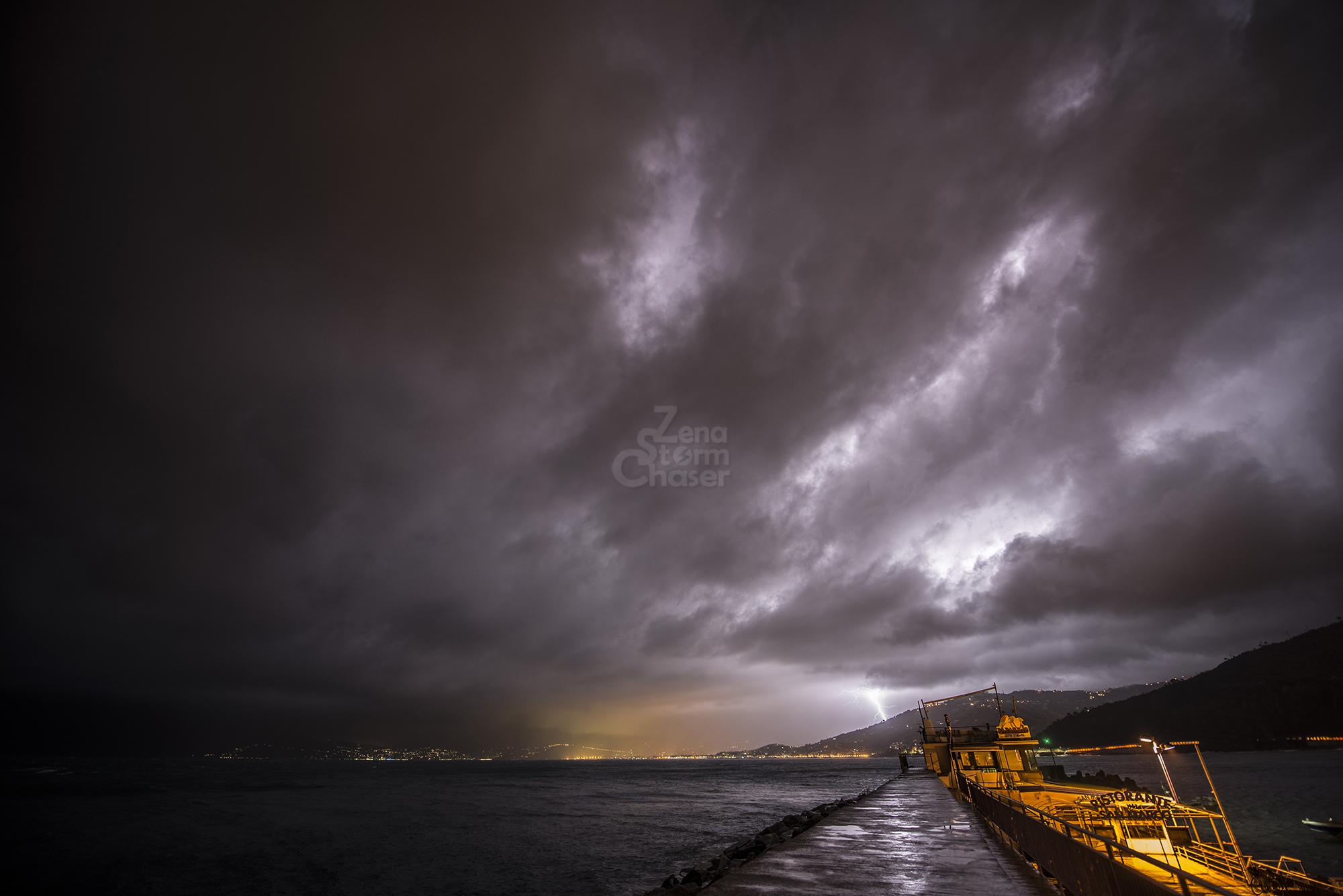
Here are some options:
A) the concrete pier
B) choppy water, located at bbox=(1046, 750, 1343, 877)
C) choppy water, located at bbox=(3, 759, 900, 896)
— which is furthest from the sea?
the concrete pier

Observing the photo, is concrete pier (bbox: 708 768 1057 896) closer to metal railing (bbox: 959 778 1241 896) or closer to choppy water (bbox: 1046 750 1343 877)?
metal railing (bbox: 959 778 1241 896)

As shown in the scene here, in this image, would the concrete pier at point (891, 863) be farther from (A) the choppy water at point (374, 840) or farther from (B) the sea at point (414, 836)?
(A) the choppy water at point (374, 840)

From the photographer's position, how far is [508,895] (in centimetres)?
2394

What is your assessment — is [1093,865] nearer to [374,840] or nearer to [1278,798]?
[374,840]

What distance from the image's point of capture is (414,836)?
40812mm

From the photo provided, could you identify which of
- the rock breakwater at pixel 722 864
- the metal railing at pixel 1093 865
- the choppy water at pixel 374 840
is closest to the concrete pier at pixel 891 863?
the metal railing at pixel 1093 865

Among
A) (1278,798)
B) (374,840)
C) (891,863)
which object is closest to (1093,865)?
(891,863)

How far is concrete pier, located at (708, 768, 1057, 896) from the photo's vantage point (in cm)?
1063

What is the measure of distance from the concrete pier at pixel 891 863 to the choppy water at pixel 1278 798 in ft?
89.8

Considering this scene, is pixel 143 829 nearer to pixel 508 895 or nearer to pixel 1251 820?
pixel 508 895

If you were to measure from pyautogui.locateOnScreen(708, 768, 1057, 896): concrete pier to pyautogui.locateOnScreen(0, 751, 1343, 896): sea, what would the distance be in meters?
10.6

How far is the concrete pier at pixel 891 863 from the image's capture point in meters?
10.6

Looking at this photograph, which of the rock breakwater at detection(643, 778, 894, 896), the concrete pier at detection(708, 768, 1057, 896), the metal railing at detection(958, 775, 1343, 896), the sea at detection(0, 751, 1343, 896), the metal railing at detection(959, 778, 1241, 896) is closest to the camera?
the metal railing at detection(959, 778, 1241, 896)

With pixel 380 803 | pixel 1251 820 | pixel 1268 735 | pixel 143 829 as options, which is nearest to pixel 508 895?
pixel 143 829
